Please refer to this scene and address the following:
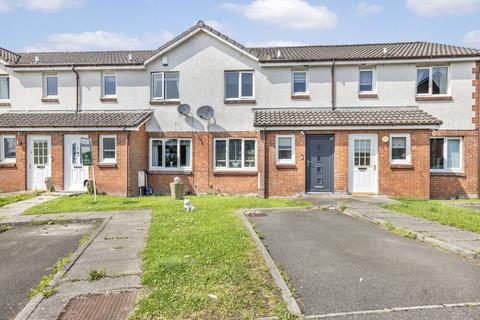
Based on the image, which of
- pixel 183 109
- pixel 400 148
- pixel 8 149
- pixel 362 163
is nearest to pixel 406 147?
pixel 400 148

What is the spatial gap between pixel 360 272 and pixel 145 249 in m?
3.78

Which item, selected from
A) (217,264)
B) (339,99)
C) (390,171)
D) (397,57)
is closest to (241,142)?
(339,99)

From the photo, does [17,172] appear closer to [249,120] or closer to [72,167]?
[72,167]

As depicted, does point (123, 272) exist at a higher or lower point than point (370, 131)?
lower

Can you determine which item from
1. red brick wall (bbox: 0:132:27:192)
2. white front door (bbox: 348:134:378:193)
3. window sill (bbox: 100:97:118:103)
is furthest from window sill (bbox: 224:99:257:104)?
red brick wall (bbox: 0:132:27:192)

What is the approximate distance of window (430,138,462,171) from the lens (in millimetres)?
15977

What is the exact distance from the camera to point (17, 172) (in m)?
17.1

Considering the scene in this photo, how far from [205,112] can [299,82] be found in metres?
4.53

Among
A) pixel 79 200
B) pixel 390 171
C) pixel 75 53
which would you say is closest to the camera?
pixel 79 200

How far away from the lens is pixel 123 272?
18.7 feet

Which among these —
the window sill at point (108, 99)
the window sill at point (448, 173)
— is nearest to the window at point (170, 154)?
the window sill at point (108, 99)

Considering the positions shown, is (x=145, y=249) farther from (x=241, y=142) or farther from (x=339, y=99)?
(x=339, y=99)

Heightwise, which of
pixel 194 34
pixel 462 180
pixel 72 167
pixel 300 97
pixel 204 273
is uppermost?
pixel 194 34

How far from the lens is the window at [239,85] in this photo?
17234mm
